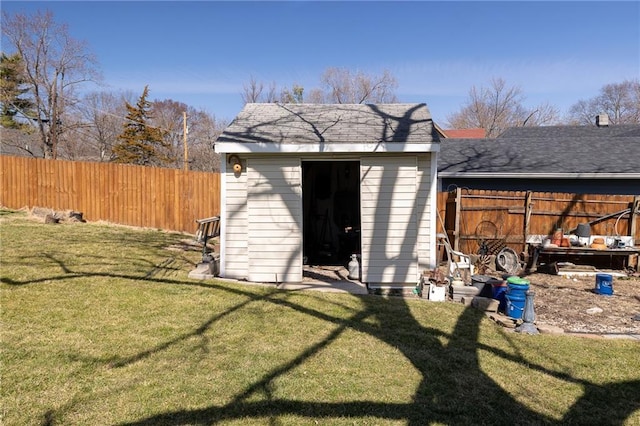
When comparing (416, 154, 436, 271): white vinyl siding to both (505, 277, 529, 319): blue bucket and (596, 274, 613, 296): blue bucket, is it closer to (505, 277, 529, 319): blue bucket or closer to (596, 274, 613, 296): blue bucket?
(505, 277, 529, 319): blue bucket

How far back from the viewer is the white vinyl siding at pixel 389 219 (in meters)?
6.43

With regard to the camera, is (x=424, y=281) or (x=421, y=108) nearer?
(x=424, y=281)

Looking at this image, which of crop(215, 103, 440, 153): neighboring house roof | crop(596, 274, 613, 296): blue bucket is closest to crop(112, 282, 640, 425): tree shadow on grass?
crop(215, 103, 440, 153): neighboring house roof

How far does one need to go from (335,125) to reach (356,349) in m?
4.06

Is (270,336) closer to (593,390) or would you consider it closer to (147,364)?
(147,364)

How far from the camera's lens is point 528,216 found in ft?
31.0

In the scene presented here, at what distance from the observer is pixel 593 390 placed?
11.3 feet

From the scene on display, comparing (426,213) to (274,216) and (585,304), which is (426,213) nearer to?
(274,216)

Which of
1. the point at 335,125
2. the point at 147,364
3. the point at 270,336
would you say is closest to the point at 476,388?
the point at 270,336

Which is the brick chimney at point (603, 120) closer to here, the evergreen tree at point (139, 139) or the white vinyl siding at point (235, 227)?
the white vinyl siding at point (235, 227)

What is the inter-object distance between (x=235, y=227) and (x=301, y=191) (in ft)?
4.11

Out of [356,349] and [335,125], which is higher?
[335,125]

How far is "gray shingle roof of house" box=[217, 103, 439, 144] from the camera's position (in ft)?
21.0

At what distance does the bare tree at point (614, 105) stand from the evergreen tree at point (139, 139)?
36432 mm
